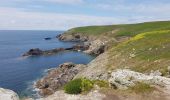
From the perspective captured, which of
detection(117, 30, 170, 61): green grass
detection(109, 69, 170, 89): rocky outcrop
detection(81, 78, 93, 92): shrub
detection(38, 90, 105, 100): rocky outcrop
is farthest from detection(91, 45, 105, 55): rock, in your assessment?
detection(38, 90, 105, 100): rocky outcrop

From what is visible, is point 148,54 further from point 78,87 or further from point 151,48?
point 78,87

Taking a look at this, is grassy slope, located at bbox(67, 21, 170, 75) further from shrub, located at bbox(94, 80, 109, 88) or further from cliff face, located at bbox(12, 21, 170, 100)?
shrub, located at bbox(94, 80, 109, 88)

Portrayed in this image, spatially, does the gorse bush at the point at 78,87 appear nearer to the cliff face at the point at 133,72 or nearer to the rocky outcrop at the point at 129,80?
the cliff face at the point at 133,72

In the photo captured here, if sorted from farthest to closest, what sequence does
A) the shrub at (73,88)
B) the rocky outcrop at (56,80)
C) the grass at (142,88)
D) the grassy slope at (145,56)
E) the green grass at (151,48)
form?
1. the rocky outcrop at (56,80)
2. the green grass at (151,48)
3. the grassy slope at (145,56)
4. the grass at (142,88)
5. the shrub at (73,88)

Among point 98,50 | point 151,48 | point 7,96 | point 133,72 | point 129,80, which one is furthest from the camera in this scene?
point 98,50

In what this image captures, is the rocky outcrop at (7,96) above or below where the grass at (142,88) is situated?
above

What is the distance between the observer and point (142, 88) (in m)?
25.8

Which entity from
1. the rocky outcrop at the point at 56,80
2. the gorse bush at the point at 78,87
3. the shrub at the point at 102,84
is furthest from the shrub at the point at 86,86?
the rocky outcrop at the point at 56,80

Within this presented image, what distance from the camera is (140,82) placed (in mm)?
26625

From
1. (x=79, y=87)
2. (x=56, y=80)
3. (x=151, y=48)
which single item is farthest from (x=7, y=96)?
(x=56, y=80)

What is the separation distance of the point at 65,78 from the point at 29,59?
62.2 meters

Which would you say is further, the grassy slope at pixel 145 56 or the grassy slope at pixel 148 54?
the grassy slope at pixel 145 56

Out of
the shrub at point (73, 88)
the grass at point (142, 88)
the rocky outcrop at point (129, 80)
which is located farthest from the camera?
the rocky outcrop at point (129, 80)

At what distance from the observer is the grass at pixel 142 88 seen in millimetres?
25562
